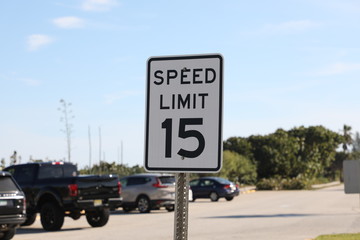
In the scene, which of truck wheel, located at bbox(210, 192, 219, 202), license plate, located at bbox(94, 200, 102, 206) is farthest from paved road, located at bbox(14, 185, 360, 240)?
truck wheel, located at bbox(210, 192, 219, 202)

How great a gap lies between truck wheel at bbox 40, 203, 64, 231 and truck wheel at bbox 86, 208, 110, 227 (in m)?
1.69

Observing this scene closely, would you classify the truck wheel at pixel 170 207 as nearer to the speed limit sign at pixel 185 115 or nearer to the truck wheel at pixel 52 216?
the truck wheel at pixel 52 216

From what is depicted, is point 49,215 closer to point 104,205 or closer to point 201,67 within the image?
point 104,205

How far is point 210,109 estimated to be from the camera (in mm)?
4281

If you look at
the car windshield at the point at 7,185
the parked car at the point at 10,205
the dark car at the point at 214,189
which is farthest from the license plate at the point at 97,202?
the dark car at the point at 214,189

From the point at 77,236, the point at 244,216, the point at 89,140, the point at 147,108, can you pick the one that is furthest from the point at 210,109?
the point at 89,140

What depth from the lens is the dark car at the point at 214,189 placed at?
39750 mm

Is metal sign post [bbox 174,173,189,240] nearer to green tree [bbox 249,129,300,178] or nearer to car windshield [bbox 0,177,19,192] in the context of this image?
car windshield [bbox 0,177,19,192]

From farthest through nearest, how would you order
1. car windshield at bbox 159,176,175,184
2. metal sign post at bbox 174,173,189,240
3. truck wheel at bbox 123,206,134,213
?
truck wheel at bbox 123,206,134,213 < car windshield at bbox 159,176,175,184 < metal sign post at bbox 174,173,189,240

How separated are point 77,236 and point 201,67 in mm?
14186

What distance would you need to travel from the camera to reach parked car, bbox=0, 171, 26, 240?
15438 millimetres

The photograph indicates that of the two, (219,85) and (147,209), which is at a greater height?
(219,85)

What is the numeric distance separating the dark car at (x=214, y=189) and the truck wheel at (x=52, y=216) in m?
21.1

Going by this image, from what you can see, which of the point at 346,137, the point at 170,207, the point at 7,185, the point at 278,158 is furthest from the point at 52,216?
the point at 346,137
